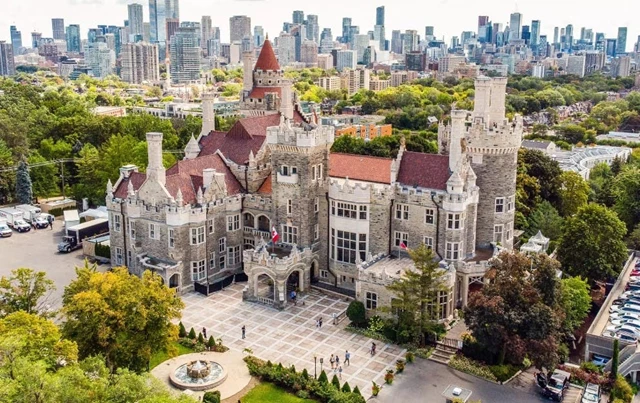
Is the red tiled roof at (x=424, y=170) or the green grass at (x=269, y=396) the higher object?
the red tiled roof at (x=424, y=170)

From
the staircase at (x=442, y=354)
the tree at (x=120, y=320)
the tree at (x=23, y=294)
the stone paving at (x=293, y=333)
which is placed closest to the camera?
the tree at (x=120, y=320)

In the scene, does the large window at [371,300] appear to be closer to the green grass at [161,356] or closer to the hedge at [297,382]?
the hedge at [297,382]

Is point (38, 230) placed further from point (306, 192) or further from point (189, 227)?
point (306, 192)

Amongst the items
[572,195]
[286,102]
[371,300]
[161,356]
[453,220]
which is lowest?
[161,356]

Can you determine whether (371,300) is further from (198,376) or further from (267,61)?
(267,61)

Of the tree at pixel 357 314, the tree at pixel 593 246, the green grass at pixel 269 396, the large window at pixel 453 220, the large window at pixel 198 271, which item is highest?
the large window at pixel 453 220

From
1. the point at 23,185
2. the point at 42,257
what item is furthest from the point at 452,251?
the point at 23,185

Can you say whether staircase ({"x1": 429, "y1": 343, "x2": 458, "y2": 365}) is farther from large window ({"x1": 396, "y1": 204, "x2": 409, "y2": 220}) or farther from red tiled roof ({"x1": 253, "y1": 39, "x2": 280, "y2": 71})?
red tiled roof ({"x1": 253, "y1": 39, "x2": 280, "y2": 71})

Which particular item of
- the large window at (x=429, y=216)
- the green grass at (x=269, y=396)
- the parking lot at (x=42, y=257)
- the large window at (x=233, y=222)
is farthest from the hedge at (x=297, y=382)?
the parking lot at (x=42, y=257)
